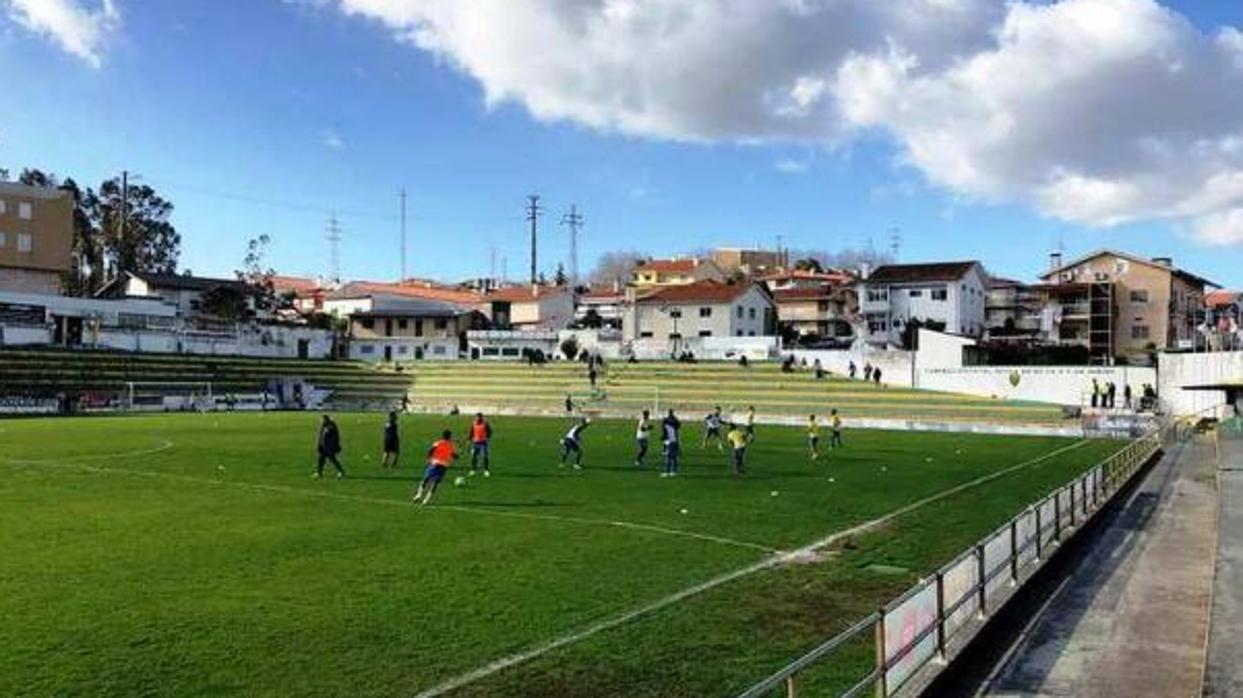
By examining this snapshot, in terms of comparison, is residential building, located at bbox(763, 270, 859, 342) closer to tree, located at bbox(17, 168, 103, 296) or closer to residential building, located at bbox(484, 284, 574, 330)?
residential building, located at bbox(484, 284, 574, 330)

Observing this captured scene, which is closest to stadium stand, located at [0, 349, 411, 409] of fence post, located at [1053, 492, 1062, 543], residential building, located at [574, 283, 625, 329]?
residential building, located at [574, 283, 625, 329]

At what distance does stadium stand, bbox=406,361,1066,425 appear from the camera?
63.5m

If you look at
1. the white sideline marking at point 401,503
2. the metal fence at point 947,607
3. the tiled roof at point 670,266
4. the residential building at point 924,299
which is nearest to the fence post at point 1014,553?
the metal fence at point 947,607

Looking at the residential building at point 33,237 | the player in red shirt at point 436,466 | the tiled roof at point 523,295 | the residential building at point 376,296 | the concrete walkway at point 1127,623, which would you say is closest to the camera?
the concrete walkway at point 1127,623

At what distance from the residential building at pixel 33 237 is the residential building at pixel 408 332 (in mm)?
26757

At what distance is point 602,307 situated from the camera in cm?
13012

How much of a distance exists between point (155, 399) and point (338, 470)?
147ft

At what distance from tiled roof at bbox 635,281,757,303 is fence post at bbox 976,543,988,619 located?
284 ft

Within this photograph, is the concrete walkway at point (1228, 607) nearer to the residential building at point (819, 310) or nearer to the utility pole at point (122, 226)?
the residential building at point (819, 310)

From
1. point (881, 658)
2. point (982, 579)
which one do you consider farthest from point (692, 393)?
point (881, 658)

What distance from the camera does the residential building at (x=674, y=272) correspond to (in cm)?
13825

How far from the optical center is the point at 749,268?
158 metres

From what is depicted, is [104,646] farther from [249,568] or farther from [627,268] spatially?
[627,268]

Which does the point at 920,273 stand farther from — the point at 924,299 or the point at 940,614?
the point at 940,614
